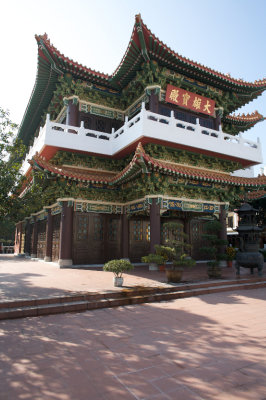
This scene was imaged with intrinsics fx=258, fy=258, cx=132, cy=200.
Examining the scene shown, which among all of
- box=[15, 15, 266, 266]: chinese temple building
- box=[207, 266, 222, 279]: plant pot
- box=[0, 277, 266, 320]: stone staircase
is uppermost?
box=[15, 15, 266, 266]: chinese temple building

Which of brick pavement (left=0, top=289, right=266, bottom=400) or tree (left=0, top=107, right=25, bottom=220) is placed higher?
tree (left=0, top=107, right=25, bottom=220)

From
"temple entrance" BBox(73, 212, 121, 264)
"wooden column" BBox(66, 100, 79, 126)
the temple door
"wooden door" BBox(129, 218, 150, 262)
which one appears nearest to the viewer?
the temple door

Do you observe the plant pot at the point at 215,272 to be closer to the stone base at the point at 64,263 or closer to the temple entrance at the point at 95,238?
the temple entrance at the point at 95,238

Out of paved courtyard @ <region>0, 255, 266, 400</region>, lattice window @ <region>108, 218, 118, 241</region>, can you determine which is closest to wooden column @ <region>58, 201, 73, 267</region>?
lattice window @ <region>108, 218, 118, 241</region>

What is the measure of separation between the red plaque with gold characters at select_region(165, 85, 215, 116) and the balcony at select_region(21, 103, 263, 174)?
1.16 meters

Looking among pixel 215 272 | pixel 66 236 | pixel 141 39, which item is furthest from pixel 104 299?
pixel 141 39

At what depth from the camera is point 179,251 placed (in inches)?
335

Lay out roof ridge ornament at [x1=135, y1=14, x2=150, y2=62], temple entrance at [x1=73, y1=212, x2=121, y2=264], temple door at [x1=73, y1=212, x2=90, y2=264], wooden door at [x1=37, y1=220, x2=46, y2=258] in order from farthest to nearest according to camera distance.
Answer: wooden door at [x1=37, y1=220, x2=46, y2=258] < temple entrance at [x1=73, y1=212, x2=121, y2=264] < temple door at [x1=73, y1=212, x2=90, y2=264] < roof ridge ornament at [x1=135, y1=14, x2=150, y2=62]

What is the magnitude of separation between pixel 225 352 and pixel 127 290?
3463 millimetres

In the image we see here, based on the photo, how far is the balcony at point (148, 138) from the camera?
11.8 meters

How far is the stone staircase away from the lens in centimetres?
527

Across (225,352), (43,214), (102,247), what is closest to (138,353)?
(225,352)

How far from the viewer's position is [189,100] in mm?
13977

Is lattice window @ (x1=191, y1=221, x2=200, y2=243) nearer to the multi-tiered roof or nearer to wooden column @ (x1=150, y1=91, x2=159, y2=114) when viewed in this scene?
the multi-tiered roof
